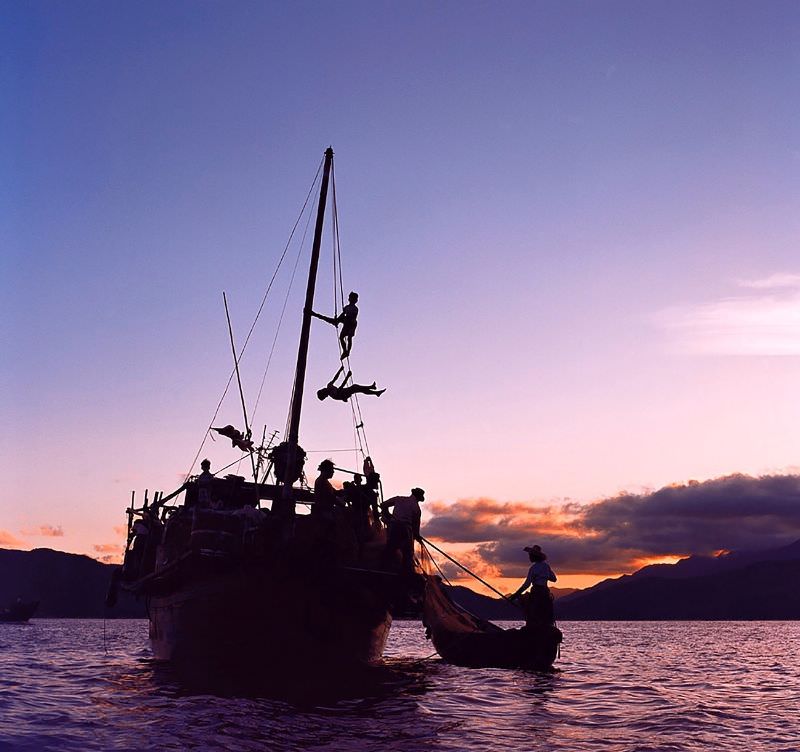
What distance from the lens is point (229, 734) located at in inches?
465

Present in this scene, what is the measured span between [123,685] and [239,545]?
5.19 metres

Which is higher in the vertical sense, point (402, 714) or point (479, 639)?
point (479, 639)

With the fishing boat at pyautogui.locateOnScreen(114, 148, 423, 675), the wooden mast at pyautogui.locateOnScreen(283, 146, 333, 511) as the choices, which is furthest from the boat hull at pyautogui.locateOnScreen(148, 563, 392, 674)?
the wooden mast at pyautogui.locateOnScreen(283, 146, 333, 511)

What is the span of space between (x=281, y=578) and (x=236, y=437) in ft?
24.5

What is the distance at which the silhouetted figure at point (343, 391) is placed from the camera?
22.0 meters

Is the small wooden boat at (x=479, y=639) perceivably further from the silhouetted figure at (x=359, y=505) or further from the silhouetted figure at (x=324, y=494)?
the silhouetted figure at (x=324, y=494)

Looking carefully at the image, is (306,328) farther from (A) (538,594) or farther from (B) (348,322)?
(A) (538,594)

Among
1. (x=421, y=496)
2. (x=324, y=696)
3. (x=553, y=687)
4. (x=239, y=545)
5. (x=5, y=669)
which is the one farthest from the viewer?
(x=5, y=669)

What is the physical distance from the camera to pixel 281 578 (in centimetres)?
1814

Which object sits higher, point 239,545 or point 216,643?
point 239,545

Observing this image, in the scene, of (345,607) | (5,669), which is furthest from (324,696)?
(5,669)

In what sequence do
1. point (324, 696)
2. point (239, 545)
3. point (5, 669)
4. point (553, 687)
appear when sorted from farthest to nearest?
point (5, 669), point (553, 687), point (239, 545), point (324, 696)

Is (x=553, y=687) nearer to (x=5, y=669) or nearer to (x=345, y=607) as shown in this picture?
(x=345, y=607)

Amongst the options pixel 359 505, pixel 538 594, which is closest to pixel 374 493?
pixel 359 505
